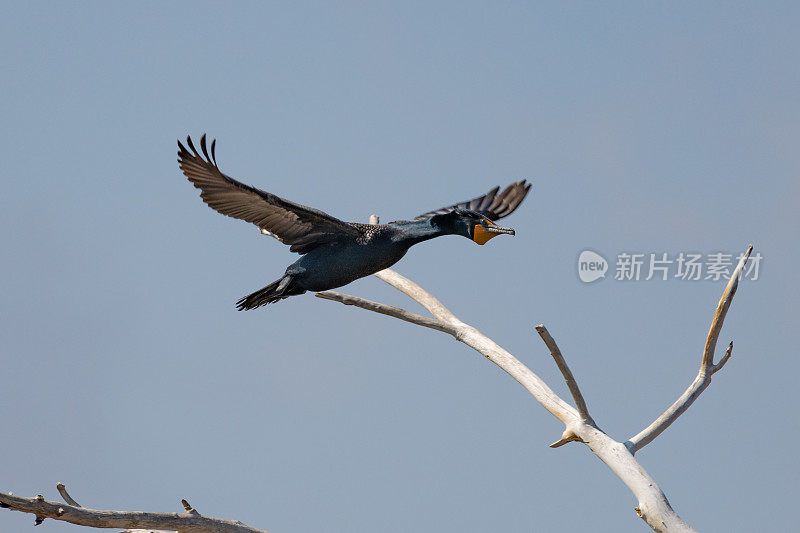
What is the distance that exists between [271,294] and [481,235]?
1.62 metres

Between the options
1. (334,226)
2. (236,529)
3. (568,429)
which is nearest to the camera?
(236,529)

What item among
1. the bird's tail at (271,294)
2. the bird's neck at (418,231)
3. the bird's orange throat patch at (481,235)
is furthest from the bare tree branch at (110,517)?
the bird's orange throat patch at (481,235)

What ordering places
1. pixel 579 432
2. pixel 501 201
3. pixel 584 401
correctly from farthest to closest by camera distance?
pixel 501 201
pixel 579 432
pixel 584 401

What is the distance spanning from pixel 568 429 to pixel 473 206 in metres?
2.31

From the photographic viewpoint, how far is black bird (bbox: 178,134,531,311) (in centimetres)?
617

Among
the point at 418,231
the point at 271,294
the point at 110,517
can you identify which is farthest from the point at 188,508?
the point at 418,231

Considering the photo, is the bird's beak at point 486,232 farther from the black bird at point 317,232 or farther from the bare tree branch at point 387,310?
the bare tree branch at point 387,310

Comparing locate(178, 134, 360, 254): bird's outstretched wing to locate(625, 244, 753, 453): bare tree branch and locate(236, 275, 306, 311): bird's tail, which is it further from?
locate(625, 244, 753, 453): bare tree branch

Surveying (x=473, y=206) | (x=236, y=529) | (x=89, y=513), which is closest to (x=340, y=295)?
(x=473, y=206)

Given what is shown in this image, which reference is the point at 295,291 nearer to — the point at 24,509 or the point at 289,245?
the point at 289,245

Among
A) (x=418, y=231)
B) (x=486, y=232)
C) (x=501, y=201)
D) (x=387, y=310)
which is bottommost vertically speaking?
(x=486, y=232)

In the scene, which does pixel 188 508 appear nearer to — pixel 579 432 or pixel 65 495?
pixel 65 495

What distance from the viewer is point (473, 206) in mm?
8188

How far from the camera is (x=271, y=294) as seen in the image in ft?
21.4
